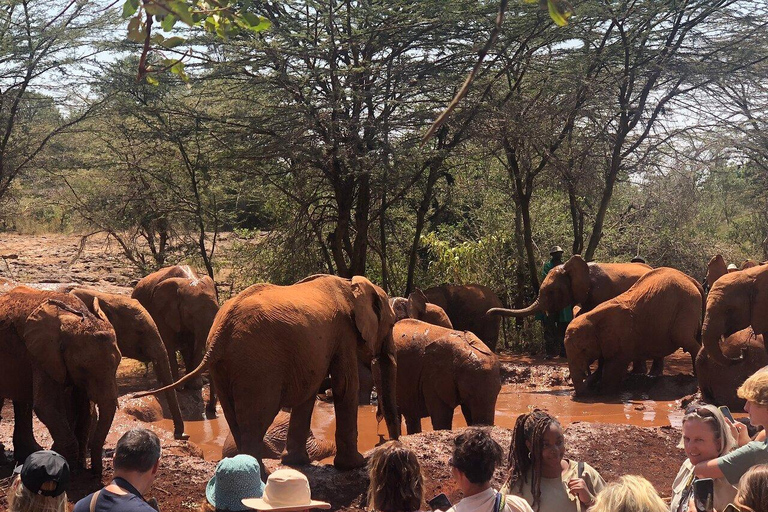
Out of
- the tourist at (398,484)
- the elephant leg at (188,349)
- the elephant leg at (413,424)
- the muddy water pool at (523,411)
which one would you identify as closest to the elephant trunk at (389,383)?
the elephant leg at (413,424)

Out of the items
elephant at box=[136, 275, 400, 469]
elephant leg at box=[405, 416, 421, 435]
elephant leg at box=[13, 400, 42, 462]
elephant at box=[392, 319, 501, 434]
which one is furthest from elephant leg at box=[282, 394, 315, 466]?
elephant leg at box=[13, 400, 42, 462]

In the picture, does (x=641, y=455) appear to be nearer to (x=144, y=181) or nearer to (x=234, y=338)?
(x=234, y=338)

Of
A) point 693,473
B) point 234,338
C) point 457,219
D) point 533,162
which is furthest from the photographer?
point 457,219

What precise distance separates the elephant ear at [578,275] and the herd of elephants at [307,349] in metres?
1.78

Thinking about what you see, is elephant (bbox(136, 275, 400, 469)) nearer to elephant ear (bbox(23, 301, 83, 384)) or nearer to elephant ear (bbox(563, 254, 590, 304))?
elephant ear (bbox(23, 301, 83, 384))

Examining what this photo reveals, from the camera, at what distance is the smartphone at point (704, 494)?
3.89 meters

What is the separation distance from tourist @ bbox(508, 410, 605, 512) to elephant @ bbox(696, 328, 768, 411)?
7.24 m

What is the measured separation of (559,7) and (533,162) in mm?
16756

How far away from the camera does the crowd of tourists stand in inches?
145

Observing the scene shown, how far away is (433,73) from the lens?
52.9 ft

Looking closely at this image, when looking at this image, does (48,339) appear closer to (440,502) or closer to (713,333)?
(440,502)

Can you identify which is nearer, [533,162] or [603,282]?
[603,282]

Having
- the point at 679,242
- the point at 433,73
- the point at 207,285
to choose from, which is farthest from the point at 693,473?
the point at 679,242

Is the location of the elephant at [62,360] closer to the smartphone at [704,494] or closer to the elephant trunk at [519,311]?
the smartphone at [704,494]
